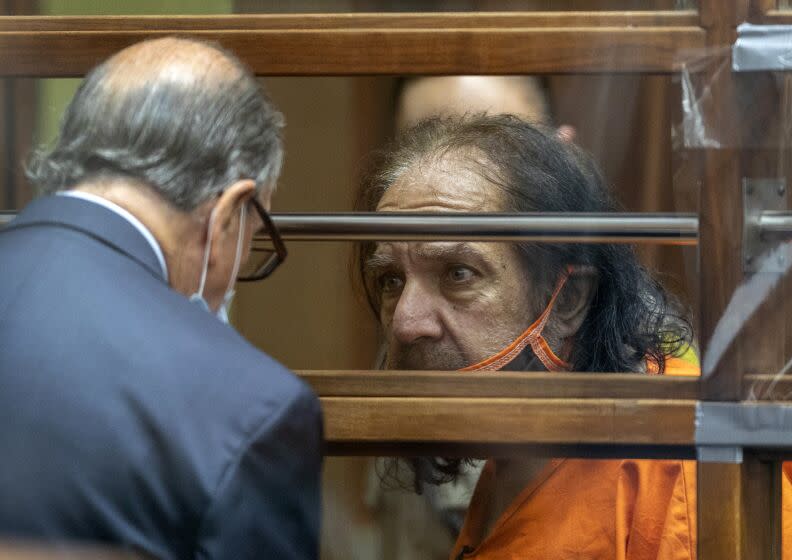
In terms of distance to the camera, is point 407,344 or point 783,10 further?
point 407,344

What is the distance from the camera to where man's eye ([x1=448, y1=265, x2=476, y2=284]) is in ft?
6.50

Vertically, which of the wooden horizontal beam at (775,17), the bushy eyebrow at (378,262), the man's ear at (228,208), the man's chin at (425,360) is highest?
the wooden horizontal beam at (775,17)

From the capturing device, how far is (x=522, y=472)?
1.82 metres

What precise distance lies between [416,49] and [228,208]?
0.40m

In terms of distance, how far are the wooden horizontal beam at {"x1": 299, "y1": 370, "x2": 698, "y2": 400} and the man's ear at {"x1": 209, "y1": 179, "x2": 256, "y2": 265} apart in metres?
0.30

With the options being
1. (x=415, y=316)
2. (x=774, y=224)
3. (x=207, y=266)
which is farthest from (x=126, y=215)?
(x=774, y=224)

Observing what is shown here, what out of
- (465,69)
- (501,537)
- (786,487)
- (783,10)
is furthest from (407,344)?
(783,10)

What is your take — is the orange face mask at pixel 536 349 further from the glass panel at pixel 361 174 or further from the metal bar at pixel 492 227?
the metal bar at pixel 492 227

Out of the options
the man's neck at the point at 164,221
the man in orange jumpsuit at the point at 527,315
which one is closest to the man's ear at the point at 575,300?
the man in orange jumpsuit at the point at 527,315

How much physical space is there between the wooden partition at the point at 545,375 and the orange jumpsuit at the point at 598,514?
57 mm

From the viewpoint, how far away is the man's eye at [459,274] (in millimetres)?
1980

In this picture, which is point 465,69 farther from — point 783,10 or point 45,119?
point 45,119

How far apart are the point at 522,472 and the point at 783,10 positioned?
785 mm

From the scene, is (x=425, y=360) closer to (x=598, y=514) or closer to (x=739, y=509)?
(x=598, y=514)
